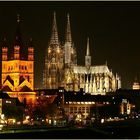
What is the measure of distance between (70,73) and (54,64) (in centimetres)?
288

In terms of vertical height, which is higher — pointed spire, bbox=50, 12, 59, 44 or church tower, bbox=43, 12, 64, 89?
pointed spire, bbox=50, 12, 59, 44

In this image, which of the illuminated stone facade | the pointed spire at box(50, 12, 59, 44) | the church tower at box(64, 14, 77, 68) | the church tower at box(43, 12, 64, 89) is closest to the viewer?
the illuminated stone facade

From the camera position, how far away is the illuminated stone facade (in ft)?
228

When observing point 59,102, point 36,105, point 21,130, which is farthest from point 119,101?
point 21,130

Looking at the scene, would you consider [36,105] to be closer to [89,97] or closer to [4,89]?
[4,89]

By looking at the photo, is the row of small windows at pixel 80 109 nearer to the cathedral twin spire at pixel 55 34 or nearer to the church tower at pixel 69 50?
the cathedral twin spire at pixel 55 34

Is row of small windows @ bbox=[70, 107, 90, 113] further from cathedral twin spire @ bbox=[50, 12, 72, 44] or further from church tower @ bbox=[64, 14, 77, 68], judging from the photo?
church tower @ bbox=[64, 14, 77, 68]

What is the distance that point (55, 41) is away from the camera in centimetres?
8750

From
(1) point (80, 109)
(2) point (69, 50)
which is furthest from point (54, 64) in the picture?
(1) point (80, 109)

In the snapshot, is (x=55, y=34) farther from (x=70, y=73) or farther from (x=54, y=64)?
(x=70, y=73)

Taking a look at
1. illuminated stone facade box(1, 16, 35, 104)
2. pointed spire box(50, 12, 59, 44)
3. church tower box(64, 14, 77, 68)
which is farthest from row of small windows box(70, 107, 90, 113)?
church tower box(64, 14, 77, 68)

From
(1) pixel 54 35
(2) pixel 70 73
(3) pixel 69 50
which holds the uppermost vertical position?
(1) pixel 54 35

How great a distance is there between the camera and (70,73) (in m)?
89.0

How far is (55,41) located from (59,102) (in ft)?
57.9
